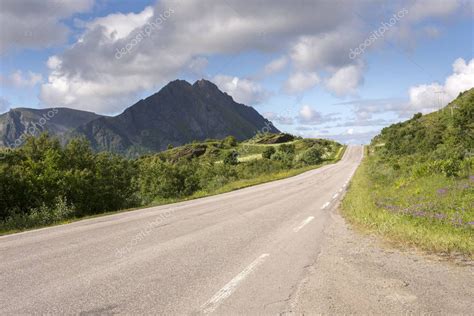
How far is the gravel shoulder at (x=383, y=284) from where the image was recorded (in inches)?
159

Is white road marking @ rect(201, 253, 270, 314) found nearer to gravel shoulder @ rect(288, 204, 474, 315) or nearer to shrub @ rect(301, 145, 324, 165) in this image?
gravel shoulder @ rect(288, 204, 474, 315)

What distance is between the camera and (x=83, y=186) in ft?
69.7

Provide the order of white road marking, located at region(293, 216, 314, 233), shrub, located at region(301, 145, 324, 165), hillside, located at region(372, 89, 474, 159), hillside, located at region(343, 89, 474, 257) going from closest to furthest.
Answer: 1. hillside, located at region(343, 89, 474, 257)
2. white road marking, located at region(293, 216, 314, 233)
3. hillside, located at region(372, 89, 474, 159)
4. shrub, located at region(301, 145, 324, 165)

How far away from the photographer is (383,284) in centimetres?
484

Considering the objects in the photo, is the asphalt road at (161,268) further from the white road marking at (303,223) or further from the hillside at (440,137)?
the hillside at (440,137)

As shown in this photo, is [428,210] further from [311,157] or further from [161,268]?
[311,157]

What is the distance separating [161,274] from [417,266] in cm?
383

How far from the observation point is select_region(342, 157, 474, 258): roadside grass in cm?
698

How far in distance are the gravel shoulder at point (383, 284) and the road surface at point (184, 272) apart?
0.09 feet

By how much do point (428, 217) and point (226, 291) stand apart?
6.96 meters

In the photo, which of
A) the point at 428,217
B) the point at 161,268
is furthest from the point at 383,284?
the point at 428,217

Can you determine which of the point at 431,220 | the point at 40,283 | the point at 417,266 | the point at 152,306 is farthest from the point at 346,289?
the point at 431,220

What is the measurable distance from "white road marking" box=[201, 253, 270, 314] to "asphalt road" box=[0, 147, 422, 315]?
0.4 inches

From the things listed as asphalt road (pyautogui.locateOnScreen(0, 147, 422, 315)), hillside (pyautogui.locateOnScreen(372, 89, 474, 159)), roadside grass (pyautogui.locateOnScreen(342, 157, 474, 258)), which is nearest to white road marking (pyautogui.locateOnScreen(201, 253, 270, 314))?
asphalt road (pyautogui.locateOnScreen(0, 147, 422, 315))
